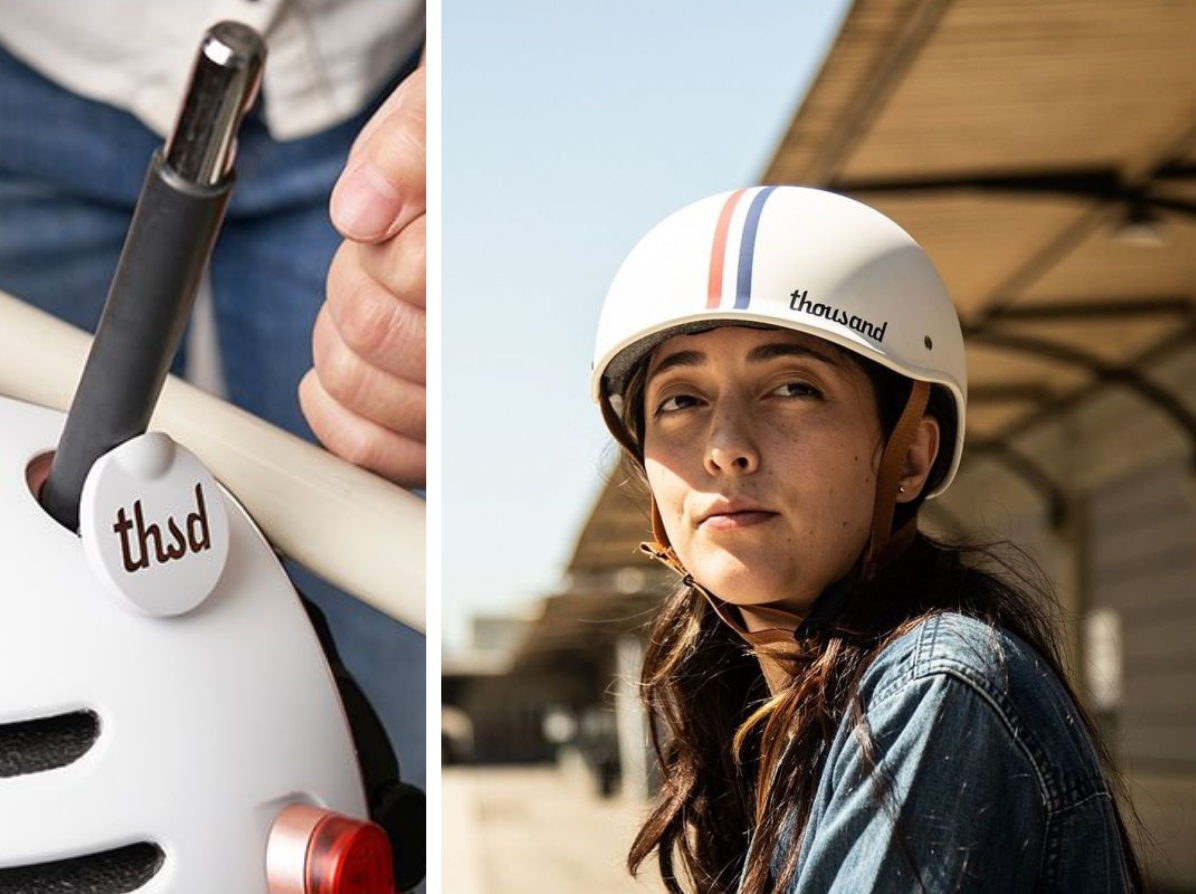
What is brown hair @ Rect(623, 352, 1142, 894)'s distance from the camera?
2145mm

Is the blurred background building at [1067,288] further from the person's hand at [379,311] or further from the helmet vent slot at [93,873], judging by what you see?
the helmet vent slot at [93,873]

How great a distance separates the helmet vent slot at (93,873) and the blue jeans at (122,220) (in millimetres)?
407

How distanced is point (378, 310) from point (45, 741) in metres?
0.71

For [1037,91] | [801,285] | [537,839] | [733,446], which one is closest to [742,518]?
[733,446]

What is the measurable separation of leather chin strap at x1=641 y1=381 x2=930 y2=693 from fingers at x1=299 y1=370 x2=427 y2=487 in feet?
1.52

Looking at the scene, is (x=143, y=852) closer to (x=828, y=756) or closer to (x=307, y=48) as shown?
(x=828, y=756)

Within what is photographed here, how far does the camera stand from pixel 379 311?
2492 millimetres

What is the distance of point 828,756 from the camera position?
6.81 feet

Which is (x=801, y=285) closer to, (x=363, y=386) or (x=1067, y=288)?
(x=363, y=386)

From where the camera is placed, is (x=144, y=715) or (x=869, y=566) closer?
(x=144, y=715)

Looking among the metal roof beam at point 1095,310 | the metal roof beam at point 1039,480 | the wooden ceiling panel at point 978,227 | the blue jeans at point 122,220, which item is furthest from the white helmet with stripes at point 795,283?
the metal roof beam at point 1039,480

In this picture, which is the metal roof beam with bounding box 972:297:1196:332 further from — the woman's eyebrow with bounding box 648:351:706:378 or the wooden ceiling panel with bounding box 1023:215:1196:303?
the woman's eyebrow with bounding box 648:351:706:378

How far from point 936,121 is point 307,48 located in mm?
5714

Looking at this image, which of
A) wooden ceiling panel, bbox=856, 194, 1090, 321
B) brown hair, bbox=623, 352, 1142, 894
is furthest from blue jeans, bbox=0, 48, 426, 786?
wooden ceiling panel, bbox=856, 194, 1090, 321
